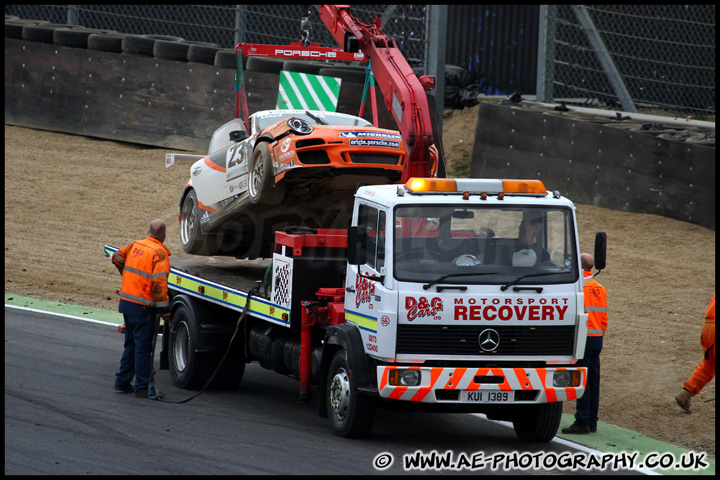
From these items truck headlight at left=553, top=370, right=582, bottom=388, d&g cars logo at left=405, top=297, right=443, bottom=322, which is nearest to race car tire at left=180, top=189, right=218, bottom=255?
d&g cars logo at left=405, top=297, right=443, bottom=322

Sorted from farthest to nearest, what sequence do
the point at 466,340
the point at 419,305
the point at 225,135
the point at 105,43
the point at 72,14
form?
the point at 72,14
the point at 105,43
the point at 225,135
the point at 466,340
the point at 419,305

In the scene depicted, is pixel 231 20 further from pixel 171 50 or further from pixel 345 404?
pixel 345 404

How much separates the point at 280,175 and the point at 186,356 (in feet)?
8.28

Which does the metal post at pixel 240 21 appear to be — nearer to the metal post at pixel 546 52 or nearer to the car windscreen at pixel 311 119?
the metal post at pixel 546 52

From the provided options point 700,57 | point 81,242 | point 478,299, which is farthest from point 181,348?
point 700,57

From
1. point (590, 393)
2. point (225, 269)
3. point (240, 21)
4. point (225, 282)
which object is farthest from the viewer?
point (240, 21)

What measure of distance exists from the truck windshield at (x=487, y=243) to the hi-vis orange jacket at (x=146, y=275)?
315cm

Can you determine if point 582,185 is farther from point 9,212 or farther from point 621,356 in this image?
point 9,212

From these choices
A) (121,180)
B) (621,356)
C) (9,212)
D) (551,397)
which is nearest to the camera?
(551,397)

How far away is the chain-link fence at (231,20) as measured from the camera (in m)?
20.7

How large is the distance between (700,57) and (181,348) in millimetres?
12413

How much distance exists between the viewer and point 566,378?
889 cm

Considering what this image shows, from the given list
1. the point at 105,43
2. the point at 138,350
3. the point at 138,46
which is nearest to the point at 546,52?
the point at 138,46

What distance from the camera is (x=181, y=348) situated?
11.7 meters
